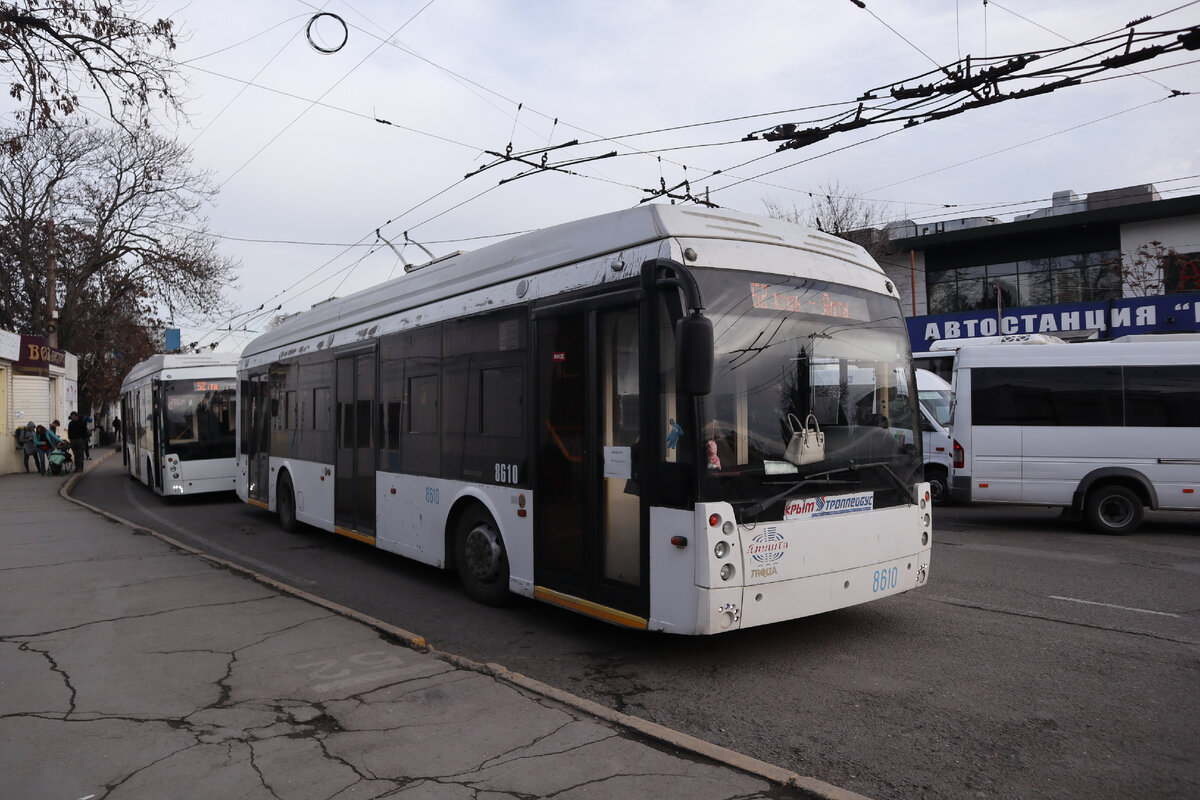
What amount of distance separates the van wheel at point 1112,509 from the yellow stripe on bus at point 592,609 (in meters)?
9.12

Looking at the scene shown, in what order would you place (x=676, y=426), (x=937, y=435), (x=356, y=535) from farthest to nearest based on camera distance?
1. (x=937, y=435)
2. (x=356, y=535)
3. (x=676, y=426)

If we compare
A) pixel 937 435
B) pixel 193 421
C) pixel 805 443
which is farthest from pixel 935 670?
pixel 193 421

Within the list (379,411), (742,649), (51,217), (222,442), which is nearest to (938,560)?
(742,649)

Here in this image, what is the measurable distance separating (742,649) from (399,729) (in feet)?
9.15

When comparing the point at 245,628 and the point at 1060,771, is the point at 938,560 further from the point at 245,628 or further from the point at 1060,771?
the point at 245,628

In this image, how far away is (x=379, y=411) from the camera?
32.0 ft

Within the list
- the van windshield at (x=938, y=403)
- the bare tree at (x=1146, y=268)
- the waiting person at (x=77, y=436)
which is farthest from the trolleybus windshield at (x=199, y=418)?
the bare tree at (x=1146, y=268)

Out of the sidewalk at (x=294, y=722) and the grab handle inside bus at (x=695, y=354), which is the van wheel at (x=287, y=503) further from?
the grab handle inside bus at (x=695, y=354)

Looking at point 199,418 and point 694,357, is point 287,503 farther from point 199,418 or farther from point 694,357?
point 694,357

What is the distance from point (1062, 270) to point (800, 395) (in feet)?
101

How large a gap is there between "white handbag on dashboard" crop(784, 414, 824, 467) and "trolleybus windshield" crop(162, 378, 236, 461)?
15725mm

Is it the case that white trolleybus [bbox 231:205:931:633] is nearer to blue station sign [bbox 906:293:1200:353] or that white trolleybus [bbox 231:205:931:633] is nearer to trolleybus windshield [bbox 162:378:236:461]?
trolleybus windshield [bbox 162:378:236:461]

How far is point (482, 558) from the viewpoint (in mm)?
7727

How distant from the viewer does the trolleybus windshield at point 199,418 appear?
17875 millimetres
